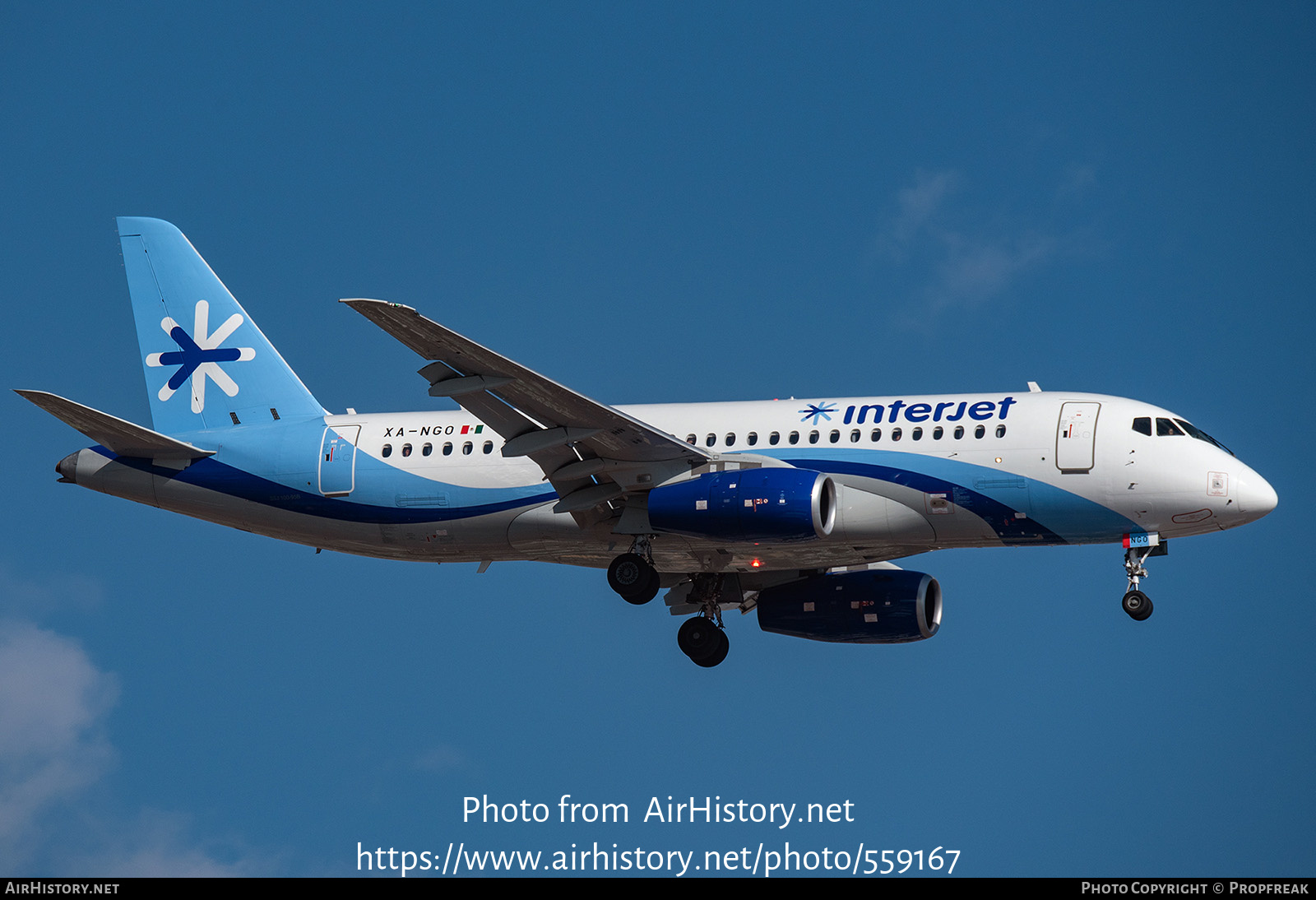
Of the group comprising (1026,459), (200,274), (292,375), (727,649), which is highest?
(200,274)

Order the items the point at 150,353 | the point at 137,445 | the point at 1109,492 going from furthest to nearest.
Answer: the point at 150,353, the point at 137,445, the point at 1109,492

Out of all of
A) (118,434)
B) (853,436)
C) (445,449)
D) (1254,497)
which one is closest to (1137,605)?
(1254,497)

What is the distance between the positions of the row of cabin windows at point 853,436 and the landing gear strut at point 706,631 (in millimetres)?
5677

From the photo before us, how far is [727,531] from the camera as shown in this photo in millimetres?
34875

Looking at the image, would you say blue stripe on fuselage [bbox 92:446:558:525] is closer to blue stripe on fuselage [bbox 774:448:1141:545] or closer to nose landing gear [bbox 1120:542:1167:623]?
blue stripe on fuselage [bbox 774:448:1141:545]

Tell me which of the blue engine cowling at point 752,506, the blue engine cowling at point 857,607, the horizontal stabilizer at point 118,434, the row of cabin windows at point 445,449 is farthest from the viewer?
the blue engine cowling at point 857,607

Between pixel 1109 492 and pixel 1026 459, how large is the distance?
1.80 metres

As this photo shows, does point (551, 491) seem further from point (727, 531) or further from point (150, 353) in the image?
point (150, 353)

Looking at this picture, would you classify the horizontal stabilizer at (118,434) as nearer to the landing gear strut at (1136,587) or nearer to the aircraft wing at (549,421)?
the aircraft wing at (549,421)

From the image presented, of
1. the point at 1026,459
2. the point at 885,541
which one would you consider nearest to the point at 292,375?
the point at 885,541

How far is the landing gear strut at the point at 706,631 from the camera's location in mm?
41375

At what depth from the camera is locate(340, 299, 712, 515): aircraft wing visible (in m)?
32.3

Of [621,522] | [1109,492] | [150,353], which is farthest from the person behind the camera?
[150,353]

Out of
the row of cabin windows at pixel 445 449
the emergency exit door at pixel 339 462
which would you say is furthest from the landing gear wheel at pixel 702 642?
the emergency exit door at pixel 339 462
